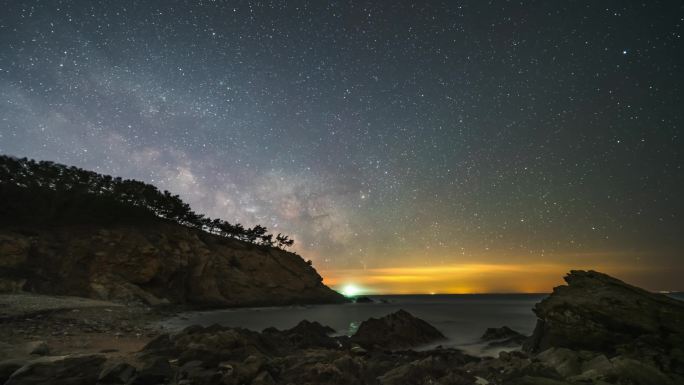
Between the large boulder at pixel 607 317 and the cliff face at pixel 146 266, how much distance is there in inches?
1578

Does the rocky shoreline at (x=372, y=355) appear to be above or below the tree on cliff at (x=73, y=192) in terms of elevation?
below

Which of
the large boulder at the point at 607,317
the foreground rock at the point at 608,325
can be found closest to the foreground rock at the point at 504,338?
the foreground rock at the point at 608,325

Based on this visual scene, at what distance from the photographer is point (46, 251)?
120 ft

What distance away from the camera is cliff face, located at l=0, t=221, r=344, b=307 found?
34.3 meters

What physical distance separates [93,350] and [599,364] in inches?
690

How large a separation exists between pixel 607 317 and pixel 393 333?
11.0 m

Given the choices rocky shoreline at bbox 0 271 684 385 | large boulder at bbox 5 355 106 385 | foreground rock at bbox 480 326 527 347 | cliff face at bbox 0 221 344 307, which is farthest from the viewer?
cliff face at bbox 0 221 344 307

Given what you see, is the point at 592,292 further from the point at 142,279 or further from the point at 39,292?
the point at 142,279

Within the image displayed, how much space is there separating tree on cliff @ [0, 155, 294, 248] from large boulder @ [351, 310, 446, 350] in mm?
42760

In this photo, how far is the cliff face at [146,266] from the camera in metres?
34.3

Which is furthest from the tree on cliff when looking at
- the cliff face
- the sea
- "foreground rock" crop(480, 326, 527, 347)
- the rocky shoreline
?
"foreground rock" crop(480, 326, 527, 347)

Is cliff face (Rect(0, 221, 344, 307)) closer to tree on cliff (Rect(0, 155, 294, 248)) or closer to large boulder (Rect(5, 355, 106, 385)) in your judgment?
tree on cliff (Rect(0, 155, 294, 248))

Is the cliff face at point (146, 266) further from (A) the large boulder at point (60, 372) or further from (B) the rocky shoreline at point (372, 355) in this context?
(A) the large boulder at point (60, 372)

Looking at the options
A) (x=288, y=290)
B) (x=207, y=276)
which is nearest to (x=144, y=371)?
(x=207, y=276)
